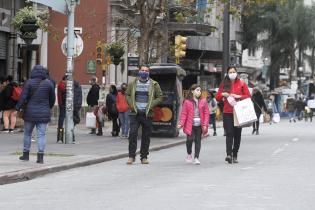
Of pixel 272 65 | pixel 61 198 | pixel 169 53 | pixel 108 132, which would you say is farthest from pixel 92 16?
pixel 272 65

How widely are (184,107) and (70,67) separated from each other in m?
4.82

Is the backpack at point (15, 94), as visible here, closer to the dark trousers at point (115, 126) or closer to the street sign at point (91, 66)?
the dark trousers at point (115, 126)

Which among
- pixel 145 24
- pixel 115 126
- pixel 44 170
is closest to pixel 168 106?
pixel 115 126

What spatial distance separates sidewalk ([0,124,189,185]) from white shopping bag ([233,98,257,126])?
10.2 feet

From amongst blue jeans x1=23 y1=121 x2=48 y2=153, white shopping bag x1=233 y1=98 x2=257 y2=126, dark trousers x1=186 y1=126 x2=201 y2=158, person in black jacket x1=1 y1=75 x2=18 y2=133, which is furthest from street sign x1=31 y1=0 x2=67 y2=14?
white shopping bag x1=233 y1=98 x2=257 y2=126

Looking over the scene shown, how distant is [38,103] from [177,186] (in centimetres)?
403

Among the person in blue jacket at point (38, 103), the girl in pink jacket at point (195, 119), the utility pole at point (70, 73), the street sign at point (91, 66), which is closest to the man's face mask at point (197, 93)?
the girl in pink jacket at point (195, 119)

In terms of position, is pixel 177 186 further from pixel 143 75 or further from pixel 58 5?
pixel 58 5

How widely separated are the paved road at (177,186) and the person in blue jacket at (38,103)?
105 cm

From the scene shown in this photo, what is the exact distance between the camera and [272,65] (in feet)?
231

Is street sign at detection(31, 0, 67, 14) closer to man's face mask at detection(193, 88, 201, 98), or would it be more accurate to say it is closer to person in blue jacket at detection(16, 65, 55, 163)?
person in blue jacket at detection(16, 65, 55, 163)

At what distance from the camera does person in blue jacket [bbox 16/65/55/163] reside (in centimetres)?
1543

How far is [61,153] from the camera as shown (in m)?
18.3

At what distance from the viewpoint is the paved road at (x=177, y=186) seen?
35.0ft
